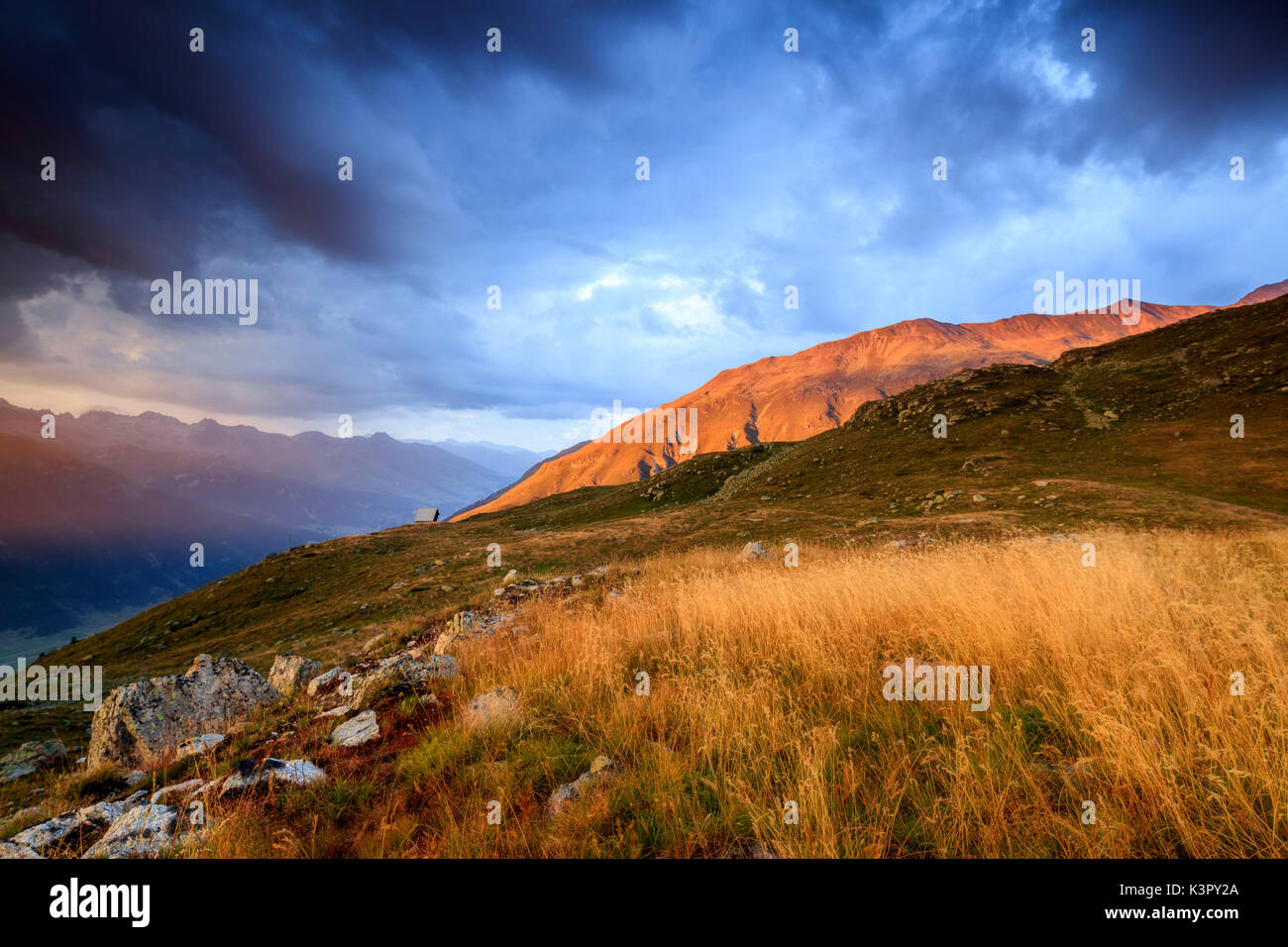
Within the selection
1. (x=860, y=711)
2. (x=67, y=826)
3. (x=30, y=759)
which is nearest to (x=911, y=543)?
(x=860, y=711)

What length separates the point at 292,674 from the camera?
27.4ft

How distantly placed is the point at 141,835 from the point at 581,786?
9.18 ft

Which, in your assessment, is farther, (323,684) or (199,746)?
(323,684)

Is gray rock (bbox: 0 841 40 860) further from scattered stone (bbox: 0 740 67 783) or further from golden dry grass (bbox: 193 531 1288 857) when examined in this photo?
scattered stone (bbox: 0 740 67 783)

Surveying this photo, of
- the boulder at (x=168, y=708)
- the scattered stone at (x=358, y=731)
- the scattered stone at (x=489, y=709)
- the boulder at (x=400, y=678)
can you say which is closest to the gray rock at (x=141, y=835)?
the scattered stone at (x=358, y=731)

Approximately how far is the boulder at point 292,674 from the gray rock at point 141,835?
5339 millimetres

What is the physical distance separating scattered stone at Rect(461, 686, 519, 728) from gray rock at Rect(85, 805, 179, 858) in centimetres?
190

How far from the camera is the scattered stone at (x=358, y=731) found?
4.51 metres

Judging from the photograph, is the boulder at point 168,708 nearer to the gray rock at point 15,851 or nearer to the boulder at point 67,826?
the boulder at point 67,826

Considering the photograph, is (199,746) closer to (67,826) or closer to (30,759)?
(67,826)

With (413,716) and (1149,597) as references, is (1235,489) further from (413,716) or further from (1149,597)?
(413,716)
